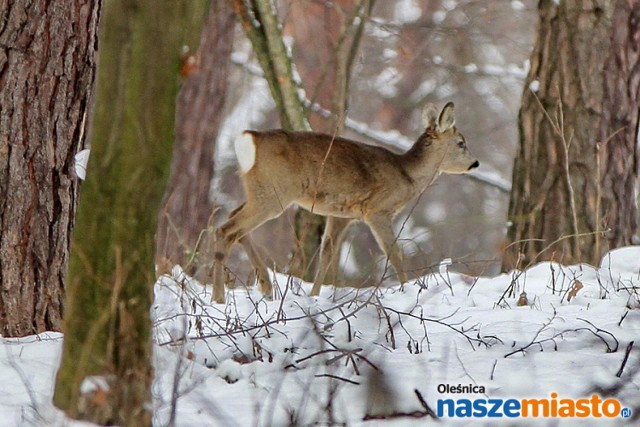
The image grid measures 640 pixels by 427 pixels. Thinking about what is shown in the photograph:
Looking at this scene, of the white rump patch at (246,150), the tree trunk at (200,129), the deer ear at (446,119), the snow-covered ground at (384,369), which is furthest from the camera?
the tree trunk at (200,129)

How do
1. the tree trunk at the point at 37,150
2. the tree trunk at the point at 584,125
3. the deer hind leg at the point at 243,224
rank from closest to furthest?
the tree trunk at the point at 37,150
the deer hind leg at the point at 243,224
the tree trunk at the point at 584,125

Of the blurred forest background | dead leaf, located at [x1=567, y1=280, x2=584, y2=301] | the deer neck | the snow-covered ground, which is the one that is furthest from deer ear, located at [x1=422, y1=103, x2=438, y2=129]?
the blurred forest background

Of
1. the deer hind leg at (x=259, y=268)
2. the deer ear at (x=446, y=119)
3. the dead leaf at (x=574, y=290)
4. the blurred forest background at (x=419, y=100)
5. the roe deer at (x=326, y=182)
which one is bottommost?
the dead leaf at (x=574, y=290)

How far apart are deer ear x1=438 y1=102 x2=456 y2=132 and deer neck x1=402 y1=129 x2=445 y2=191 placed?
98 millimetres

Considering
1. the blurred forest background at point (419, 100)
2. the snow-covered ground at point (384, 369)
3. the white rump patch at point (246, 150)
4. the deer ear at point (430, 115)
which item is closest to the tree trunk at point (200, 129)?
the deer ear at point (430, 115)

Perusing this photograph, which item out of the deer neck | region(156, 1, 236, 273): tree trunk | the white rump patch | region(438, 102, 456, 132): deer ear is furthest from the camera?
region(156, 1, 236, 273): tree trunk

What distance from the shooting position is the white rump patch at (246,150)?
25.3ft

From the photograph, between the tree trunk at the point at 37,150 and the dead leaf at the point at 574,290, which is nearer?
the tree trunk at the point at 37,150

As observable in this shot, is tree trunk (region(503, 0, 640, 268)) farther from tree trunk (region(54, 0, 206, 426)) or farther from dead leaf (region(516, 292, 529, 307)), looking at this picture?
tree trunk (region(54, 0, 206, 426))

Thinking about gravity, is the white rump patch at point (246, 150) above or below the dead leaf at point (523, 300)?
above

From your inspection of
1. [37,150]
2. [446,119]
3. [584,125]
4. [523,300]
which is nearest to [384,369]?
[523,300]

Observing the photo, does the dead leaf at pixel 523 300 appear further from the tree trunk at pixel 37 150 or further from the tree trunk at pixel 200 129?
the tree trunk at pixel 200 129

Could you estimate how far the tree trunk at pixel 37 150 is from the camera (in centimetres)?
529

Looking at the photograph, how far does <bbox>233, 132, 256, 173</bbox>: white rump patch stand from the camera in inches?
304
